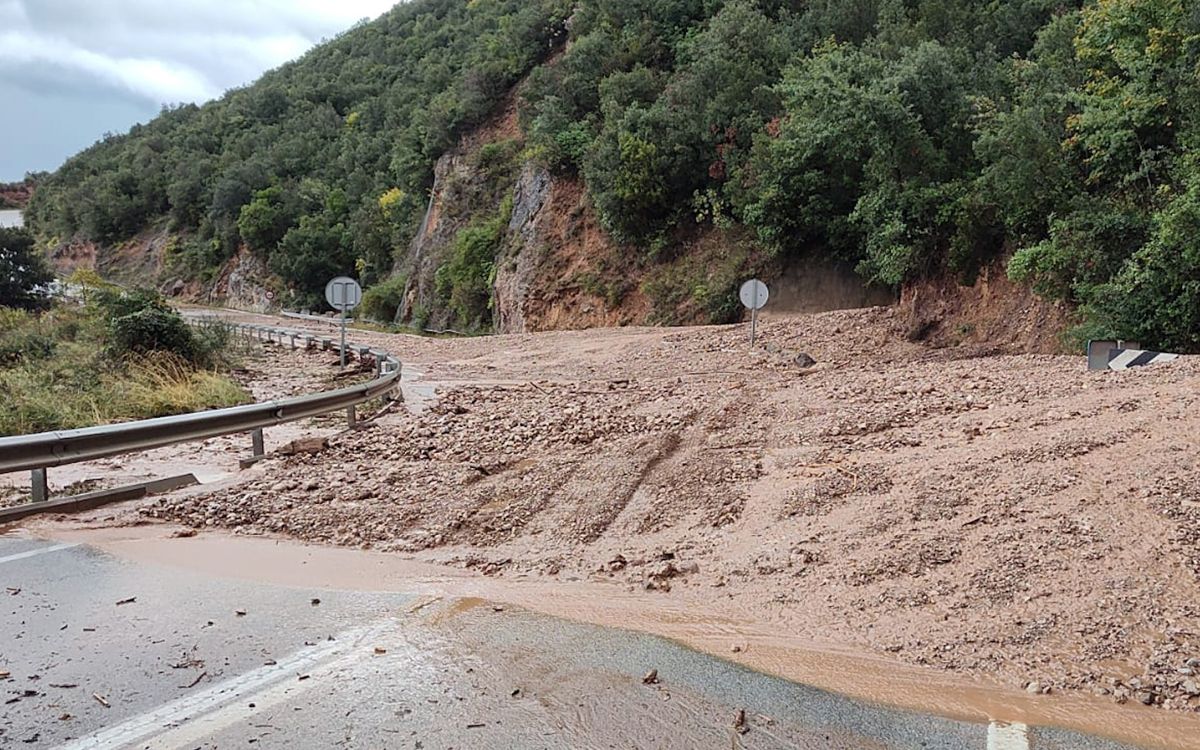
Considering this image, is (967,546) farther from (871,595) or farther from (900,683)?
(900,683)

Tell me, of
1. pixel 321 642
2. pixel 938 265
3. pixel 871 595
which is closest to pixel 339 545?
pixel 321 642

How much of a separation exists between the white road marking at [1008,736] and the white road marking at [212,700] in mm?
2852

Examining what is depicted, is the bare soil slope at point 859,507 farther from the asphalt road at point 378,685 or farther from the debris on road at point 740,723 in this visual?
the debris on road at point 740,723

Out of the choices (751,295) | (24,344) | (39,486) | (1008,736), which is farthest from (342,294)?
(1008,736)

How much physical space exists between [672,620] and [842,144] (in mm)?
18530

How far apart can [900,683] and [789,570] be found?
129 cm

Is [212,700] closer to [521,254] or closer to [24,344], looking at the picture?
[24,344]

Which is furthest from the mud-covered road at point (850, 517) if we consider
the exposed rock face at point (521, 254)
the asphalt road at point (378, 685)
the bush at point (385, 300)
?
the bush at point (385, 300)

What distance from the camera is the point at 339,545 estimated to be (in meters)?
5.92

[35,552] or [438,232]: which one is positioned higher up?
[438,232]

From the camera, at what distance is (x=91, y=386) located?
14281 millimetres

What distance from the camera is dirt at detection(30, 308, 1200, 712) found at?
159 inches

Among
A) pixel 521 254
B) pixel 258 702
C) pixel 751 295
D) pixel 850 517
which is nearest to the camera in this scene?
pixel 258 702

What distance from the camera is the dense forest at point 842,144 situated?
12922 mm
